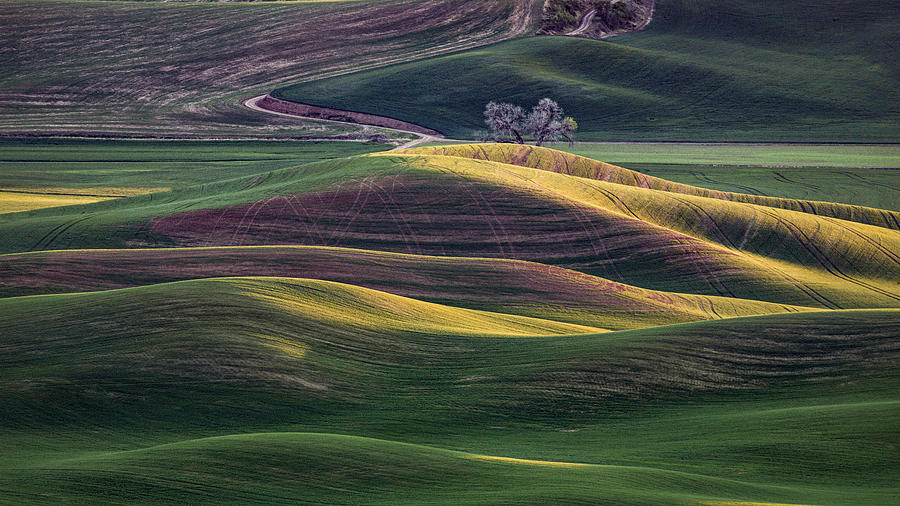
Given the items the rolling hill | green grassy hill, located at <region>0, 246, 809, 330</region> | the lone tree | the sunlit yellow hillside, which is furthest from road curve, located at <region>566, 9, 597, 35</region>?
green grassy hill, located at <region>0, 246, 809, 330</region>

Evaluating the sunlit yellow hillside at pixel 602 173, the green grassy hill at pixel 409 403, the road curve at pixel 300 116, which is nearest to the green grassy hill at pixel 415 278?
the green grassy hill at pixel 409 403

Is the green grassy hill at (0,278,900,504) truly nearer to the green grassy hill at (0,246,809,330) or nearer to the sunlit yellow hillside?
the green grassy hill at (0,246,809,330)

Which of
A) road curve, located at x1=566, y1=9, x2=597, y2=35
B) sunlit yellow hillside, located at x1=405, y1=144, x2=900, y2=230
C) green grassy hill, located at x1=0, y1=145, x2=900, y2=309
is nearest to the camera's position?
green grassy hill, located at x1=0, y1=145, x2=900, y2=309

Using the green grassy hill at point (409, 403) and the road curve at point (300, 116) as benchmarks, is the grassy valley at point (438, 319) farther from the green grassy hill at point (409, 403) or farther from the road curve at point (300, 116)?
the road curve at point (300, 116)

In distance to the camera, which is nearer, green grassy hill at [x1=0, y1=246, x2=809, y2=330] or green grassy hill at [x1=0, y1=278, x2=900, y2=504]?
green grassy hill at [x1=0, y1=278, x2=900, y2=504]

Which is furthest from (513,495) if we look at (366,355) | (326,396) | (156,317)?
(156,317)

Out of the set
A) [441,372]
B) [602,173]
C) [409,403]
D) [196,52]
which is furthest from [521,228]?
[196,52]

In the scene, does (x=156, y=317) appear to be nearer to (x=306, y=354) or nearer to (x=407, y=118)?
(x=306, y=354)
